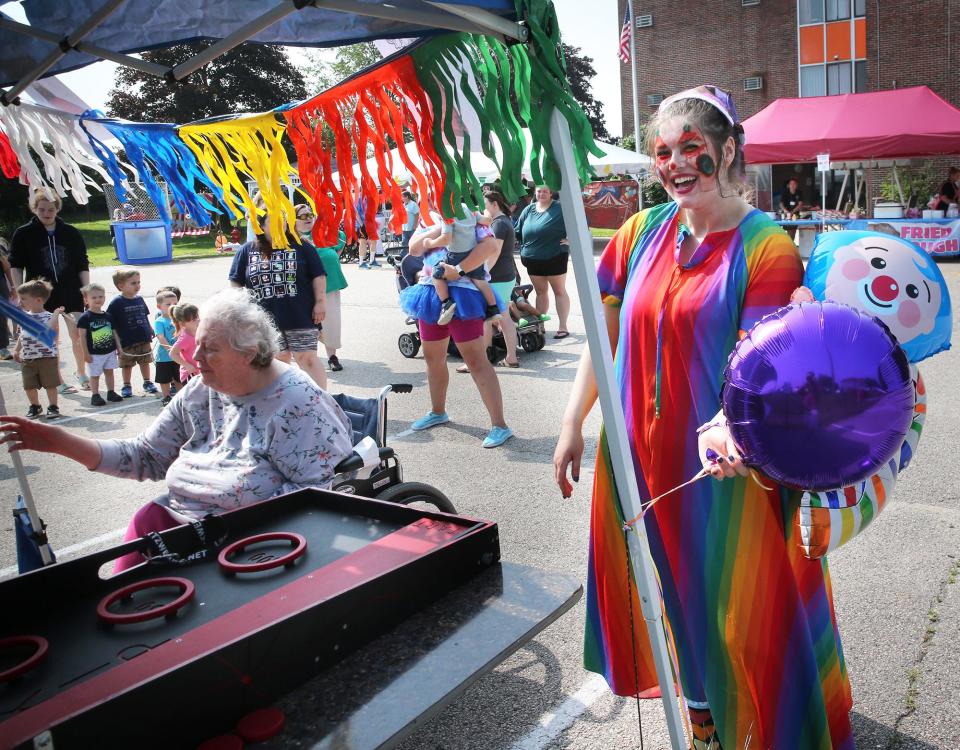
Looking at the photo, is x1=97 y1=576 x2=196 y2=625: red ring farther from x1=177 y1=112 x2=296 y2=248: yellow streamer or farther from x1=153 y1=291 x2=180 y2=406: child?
x1=153 y1=291 x2=180 y2=406: child

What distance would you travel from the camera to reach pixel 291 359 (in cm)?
646

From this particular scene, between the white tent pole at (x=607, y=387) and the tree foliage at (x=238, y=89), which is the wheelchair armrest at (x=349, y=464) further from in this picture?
the tree foliage at (x=238, y=89)

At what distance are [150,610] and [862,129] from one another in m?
17.5

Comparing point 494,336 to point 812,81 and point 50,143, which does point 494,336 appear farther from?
point 812,81

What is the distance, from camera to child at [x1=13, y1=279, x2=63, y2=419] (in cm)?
749

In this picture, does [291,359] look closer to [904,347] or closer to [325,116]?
[325,116]

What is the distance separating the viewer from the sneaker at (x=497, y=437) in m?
6.05

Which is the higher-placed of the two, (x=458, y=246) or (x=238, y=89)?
(x=238, y=89)

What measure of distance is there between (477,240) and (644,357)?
4.41m

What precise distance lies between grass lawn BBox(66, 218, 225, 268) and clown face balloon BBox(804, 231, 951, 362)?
25812 mm

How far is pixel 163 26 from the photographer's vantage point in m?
2.75

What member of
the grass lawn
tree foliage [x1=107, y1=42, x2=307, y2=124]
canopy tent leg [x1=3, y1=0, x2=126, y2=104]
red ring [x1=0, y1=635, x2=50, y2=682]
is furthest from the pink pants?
the grass lawn

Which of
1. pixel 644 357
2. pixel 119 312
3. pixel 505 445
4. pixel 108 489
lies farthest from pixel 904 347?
pixel 119 312

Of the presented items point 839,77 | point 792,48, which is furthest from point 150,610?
point 792,48
